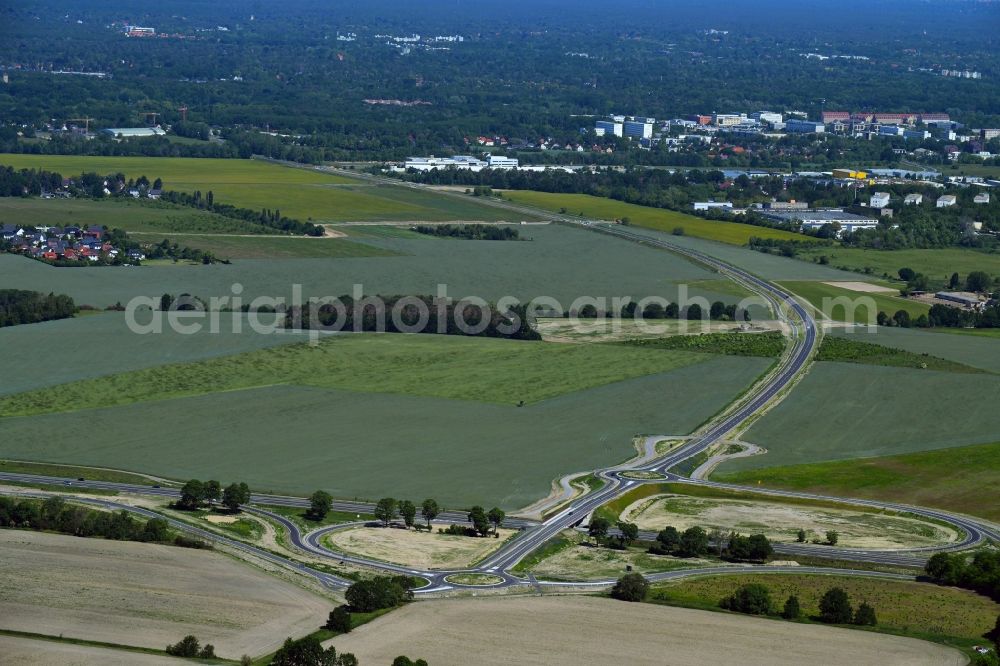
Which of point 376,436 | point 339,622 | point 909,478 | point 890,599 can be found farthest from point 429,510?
point 909,478

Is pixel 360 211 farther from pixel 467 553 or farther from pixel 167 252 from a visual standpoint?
pixel 467 553

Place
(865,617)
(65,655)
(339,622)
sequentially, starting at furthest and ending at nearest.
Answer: (865,617) < (339,622) < (65,655)

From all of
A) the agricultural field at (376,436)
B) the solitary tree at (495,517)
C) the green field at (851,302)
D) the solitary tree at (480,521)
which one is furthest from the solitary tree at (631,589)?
the green field at (851,302)

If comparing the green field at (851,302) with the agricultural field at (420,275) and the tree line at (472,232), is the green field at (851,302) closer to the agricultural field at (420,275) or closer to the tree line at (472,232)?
the agricultural field at (420,275)

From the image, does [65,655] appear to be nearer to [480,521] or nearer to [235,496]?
[235,496]

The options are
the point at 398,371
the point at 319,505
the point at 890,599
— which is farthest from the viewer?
the point at 398,371

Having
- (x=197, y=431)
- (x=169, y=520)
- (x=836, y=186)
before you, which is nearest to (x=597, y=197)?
(x=836, y=186)
